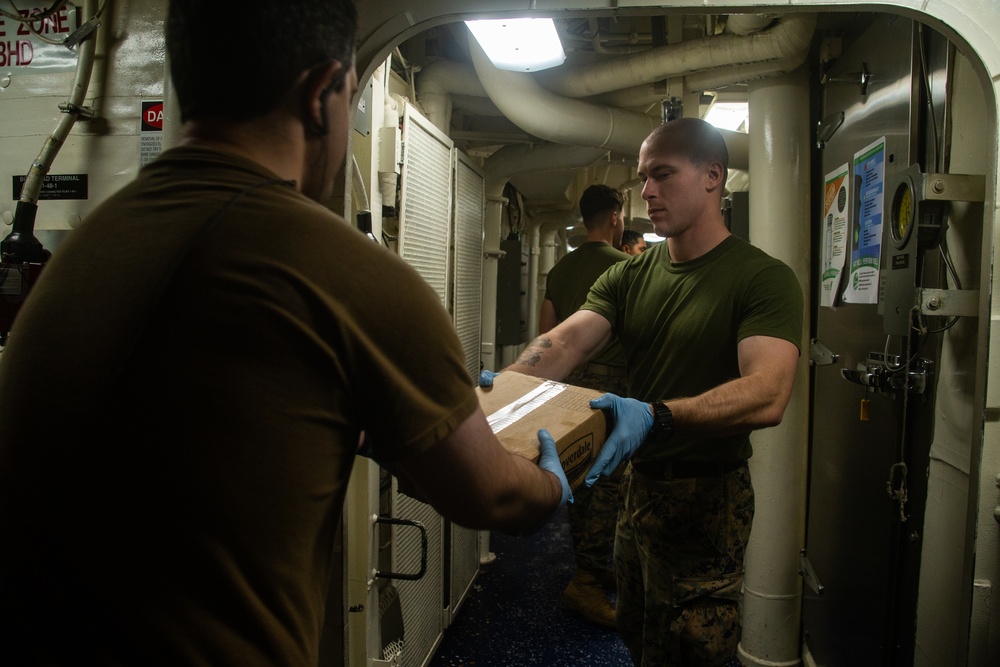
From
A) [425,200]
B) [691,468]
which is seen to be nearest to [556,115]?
[425,200]

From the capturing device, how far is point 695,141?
1946 millimetres

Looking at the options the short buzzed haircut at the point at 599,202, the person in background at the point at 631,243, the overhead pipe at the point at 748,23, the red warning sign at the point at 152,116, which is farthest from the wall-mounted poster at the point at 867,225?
the person in background at the point at 631,243

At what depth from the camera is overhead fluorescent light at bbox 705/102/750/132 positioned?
3.91 metres

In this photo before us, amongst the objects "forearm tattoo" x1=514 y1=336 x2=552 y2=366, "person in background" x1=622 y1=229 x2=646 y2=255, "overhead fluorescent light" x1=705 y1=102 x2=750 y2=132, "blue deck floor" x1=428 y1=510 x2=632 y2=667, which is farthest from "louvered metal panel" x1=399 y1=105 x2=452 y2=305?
"person in background" x1=622 y1=229 x2=646 y2=255

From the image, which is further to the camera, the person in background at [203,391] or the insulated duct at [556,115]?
the insulated duct at [556,115]

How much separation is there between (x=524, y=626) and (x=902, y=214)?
96.1 inches

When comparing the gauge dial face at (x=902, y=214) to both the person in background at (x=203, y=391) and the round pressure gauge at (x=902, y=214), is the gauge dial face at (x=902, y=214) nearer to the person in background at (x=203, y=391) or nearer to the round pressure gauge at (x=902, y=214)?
the round pressure gauge at (x=902, y=214)

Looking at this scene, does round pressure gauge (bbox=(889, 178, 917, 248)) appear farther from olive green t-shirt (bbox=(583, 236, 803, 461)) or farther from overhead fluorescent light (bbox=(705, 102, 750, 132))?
overhead fluorescent light (bbox=(705, 102, 750, 132))

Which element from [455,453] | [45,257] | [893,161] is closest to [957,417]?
[893,161]

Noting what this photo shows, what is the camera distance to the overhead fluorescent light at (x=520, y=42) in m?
2.35

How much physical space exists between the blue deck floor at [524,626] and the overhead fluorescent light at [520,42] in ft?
7.26

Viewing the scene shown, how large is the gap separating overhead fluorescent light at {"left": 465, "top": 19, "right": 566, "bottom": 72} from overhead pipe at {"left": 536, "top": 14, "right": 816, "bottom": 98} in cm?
56

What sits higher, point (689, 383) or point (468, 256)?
point (468, 256)

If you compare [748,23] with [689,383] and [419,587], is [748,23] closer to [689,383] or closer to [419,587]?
[689,383]
